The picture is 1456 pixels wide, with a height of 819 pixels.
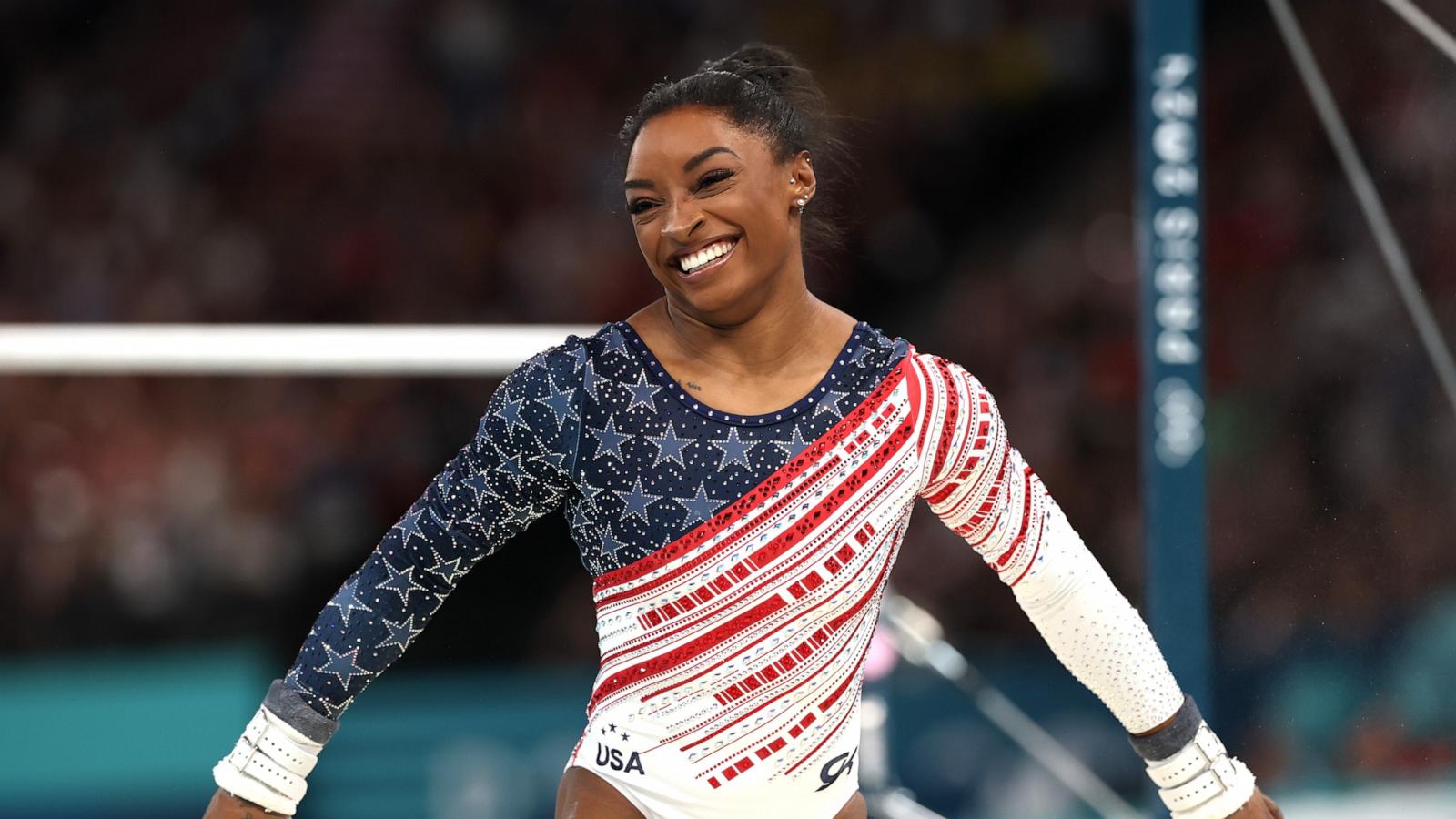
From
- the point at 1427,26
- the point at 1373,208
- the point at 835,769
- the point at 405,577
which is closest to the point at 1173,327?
the point at 1373,208

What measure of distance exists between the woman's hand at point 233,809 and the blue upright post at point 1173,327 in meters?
1.61

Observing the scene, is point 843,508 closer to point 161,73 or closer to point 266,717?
point 266,717

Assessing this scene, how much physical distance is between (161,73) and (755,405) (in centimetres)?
362

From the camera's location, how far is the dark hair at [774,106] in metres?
1.79

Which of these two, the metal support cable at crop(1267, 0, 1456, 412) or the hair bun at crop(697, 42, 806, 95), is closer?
the hair bun at crop(697, 42, 806, 95)

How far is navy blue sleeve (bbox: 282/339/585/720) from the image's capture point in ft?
5.85

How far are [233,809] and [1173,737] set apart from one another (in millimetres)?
1115

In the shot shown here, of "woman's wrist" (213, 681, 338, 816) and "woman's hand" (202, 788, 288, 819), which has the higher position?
"woman's wrist" (213, 681, 338, 816)

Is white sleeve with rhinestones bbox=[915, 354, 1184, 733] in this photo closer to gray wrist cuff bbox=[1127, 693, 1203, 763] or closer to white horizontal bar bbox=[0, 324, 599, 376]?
gray wrist cuff bbox=[1127, 693, 1203, 763]

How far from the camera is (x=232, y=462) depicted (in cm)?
405

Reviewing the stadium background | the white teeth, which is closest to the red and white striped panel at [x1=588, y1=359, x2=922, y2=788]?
the white teeth

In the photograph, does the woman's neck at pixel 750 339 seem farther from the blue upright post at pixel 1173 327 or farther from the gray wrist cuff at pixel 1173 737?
the blue upright post at pixel 1173 327

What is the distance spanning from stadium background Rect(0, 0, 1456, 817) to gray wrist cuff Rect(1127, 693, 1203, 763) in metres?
0.95

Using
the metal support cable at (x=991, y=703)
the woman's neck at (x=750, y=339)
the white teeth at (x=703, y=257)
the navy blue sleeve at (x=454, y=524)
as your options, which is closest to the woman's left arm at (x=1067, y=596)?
the woman's neck at (x=750, y=339)
